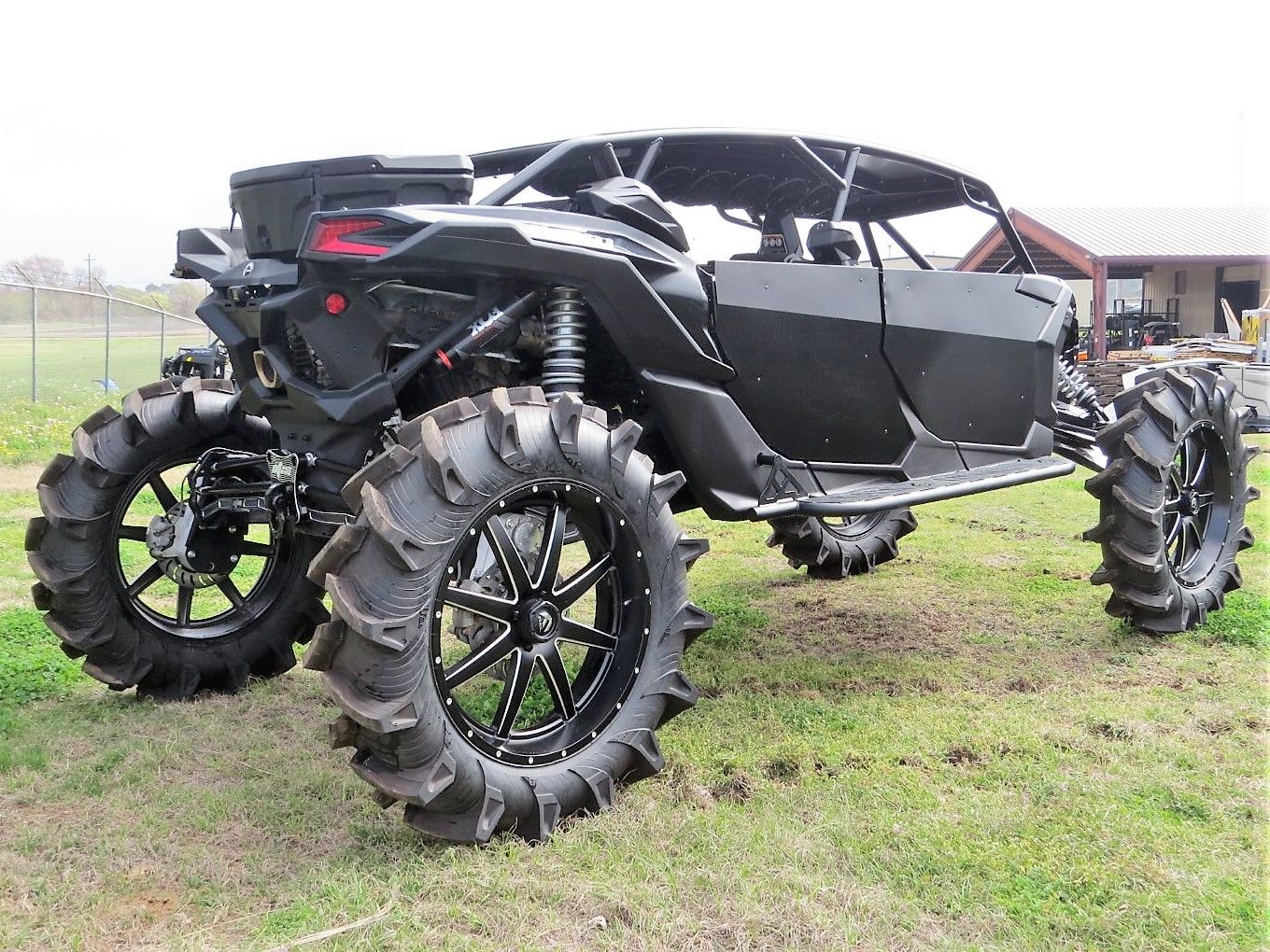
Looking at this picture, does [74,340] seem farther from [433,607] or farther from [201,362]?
[433,607]

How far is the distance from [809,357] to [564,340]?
1176 mm

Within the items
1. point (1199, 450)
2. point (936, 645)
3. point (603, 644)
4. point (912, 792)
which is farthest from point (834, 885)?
point (1199, 450)

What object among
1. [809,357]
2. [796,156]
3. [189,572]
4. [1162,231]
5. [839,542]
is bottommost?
[839,542]

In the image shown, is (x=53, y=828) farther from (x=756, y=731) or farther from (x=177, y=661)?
(x=756, y=731)

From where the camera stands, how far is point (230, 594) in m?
4.67

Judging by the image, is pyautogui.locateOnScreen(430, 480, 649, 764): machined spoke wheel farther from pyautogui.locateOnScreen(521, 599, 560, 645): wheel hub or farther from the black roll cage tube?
the black roll cage tube

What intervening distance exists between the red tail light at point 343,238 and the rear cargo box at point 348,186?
7.6 inches

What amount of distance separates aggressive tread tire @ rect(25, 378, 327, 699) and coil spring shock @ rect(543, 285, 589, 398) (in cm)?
162

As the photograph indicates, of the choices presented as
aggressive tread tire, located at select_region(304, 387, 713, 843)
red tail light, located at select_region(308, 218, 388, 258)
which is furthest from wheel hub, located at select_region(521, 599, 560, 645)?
red tail light, located at select_region(308, 218, 388, 258)

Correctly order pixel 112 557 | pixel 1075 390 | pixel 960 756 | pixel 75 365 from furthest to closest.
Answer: pixel 75 365 < pixel 1075 390 < pixel 112 557 < pixel 960 756

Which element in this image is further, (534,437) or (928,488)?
(928,488)

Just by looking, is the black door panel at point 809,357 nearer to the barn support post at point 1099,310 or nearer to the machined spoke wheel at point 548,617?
the machined spoke wheel at point 548,617

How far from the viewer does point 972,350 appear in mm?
5004

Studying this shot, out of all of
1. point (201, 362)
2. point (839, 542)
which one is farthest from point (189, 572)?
point (201, 362)
